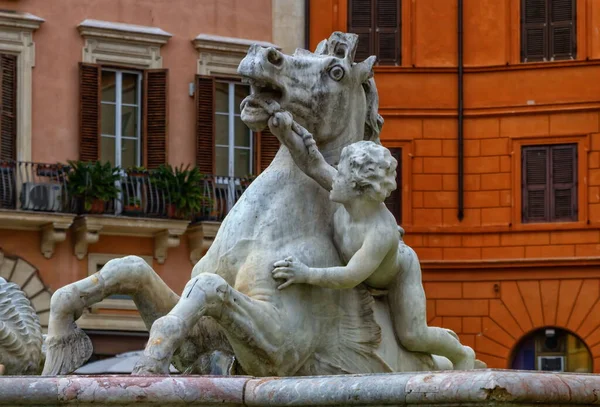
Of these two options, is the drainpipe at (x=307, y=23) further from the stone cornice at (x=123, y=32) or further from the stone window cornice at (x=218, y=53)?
the stone cornice at (x=123, y=32)

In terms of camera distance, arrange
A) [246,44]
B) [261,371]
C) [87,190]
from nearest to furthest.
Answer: [261,371] < [87,190] < [246,44]

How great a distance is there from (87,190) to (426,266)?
7633mm

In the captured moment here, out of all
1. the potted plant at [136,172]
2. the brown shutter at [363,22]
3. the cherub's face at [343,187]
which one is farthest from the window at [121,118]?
the cherub's face at [343,187]

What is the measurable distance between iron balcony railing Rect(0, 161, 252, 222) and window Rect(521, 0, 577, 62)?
6.83m

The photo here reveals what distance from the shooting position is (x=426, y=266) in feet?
139

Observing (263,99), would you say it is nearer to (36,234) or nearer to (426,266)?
(36,234)

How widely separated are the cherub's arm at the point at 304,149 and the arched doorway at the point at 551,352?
106 feet

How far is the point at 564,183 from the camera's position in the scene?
43188 millimetres

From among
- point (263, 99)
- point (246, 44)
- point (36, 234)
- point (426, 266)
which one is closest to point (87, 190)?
point (36, 234)

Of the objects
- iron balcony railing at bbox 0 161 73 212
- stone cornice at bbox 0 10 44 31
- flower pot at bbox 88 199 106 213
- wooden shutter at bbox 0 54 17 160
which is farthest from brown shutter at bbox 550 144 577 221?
wooden shutter at bbox 0 54 17 160

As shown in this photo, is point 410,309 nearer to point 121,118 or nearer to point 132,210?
point 132,210

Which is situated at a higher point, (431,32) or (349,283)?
(431,32)

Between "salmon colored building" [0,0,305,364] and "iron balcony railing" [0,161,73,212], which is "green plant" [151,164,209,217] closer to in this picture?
"salmon colored building" [0,0,305,364]

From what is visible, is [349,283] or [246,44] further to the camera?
[246,44]
